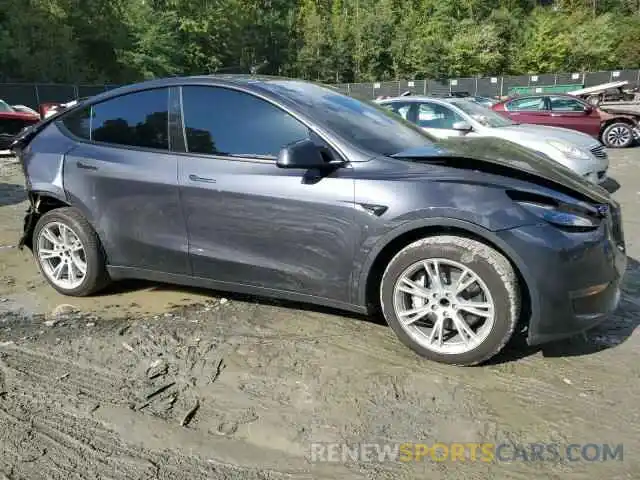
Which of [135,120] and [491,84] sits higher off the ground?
[491,84]

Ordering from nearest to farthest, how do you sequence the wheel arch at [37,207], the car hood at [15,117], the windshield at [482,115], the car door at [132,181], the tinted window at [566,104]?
the car door at [132,181] < the wheel arch at [37,207] < the windshield at [482,115] < the car hood at [15,117] < the tinted window at [566,104]

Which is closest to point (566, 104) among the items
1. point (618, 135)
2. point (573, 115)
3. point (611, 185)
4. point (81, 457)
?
point (573, 115)

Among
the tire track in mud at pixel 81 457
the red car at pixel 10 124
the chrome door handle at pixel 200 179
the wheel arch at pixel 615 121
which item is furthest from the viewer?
the wheel arch at pixel 615 121

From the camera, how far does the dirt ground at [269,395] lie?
2.42m

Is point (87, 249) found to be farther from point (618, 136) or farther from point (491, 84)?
point (491, 84)

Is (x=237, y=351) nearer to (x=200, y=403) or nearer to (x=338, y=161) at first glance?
(x=200, y=403)

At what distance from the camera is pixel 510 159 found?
3.36m

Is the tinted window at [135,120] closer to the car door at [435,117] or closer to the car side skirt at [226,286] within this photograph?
the car side skirt at [226,286]

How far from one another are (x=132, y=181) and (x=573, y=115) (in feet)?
38.1

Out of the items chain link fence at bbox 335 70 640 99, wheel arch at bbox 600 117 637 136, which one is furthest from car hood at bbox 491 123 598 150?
chain link fence at bbox 335 70 640 99

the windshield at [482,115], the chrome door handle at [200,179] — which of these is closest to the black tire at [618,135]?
the windshield at [482,115]

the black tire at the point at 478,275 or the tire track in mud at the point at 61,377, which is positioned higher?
the black tire at the point at 478,275

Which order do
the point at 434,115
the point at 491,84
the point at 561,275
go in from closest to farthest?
the point at 561,275 → the point at 434,115 → the point at 491,84

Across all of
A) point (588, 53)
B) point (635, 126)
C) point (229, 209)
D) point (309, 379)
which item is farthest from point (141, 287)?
point (588, 53)
